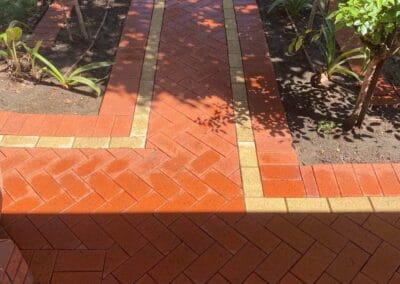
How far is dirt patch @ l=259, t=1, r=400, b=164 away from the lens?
375 centimetres

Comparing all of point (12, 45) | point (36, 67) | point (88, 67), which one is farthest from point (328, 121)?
point (12, 45)

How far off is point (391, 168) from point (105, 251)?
2583 millimetres

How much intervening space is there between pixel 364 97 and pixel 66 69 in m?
3.37

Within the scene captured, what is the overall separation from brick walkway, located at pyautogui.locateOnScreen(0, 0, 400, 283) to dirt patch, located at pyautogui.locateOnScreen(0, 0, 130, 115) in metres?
0.51

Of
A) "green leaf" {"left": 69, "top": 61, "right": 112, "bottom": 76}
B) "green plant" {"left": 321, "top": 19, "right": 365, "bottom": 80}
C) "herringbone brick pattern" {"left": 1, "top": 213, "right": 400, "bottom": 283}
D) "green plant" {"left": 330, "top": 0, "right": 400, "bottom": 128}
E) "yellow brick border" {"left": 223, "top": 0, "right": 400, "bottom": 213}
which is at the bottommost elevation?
"herringbone brick pattern" {"left": 1, "top": 213, "right": 400, "bottom": 283}

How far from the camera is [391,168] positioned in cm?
360

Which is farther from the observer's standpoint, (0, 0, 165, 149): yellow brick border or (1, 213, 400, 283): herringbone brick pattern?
(0, 0, 165, 149): yellow brick border

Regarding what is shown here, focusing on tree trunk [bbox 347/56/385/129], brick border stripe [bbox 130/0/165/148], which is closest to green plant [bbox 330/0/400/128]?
tree trunk [bbox 347/56/385/129]

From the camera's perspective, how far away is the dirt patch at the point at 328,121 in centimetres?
375

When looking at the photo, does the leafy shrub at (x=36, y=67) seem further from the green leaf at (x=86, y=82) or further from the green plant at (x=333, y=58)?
the green plant at (x=333, y=58)

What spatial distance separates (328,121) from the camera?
161 inches

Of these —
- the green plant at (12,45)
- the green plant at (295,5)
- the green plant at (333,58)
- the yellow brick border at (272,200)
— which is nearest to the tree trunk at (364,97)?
the green plant at (333,58)

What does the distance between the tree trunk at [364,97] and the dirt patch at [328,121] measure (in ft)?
0.36

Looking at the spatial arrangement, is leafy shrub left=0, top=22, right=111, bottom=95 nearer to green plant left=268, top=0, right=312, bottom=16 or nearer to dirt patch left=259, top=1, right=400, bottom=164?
dirt patch left=259, top=1, right=400, bottom=164
